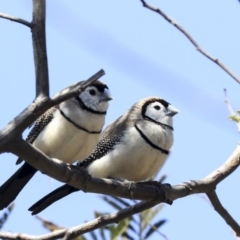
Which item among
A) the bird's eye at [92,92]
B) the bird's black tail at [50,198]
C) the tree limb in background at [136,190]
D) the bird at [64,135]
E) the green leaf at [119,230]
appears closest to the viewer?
the green leaf at [119,230]

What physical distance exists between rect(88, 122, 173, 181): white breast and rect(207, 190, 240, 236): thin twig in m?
0.90

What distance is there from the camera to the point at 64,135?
→ 6.21m

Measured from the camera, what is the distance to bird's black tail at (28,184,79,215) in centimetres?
610

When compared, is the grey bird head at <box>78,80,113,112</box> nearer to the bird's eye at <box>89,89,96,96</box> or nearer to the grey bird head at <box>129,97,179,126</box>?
the bird's eye at <box>89,89,96,96</box>

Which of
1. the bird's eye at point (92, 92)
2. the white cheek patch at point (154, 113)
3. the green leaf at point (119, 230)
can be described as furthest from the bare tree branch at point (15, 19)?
the white cheek patch at point (154, 113)

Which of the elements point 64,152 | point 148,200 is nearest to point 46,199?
point 64,152

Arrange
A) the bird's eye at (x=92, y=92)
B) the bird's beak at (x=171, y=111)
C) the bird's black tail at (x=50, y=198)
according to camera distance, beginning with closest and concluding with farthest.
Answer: the bird's black tail at (x=50, y=198) < the bird's eye at (x=92, y=92) < the bird's beak at (x=171, y=111)

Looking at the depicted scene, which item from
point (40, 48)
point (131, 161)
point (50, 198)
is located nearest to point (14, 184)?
point (50, 198)

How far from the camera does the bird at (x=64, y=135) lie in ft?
20.4

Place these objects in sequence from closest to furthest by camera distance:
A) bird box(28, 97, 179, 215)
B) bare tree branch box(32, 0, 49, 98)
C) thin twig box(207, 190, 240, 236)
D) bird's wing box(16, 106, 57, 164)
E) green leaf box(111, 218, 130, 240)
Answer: bare tree branch box(32, 0, 49, 98)
green leaf box(111, 218, 130, 240)
thin twig box(207, 190, 240, 236)
bird's wing box(16, 106, 57, 164)
bird box(28, 97, 179, 215)

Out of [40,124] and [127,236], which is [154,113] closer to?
[40,124]

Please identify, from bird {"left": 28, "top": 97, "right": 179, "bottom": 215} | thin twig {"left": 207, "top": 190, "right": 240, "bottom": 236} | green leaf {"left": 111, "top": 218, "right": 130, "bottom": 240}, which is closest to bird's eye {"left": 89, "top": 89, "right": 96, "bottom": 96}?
bird {"left": 28, "top": 97, "right": 179, "bottom": 215}

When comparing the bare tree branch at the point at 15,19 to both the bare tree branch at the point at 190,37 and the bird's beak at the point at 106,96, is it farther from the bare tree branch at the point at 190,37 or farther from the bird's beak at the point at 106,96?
the bird's beak at the point at 106,96

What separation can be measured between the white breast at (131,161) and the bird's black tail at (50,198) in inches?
11.1
